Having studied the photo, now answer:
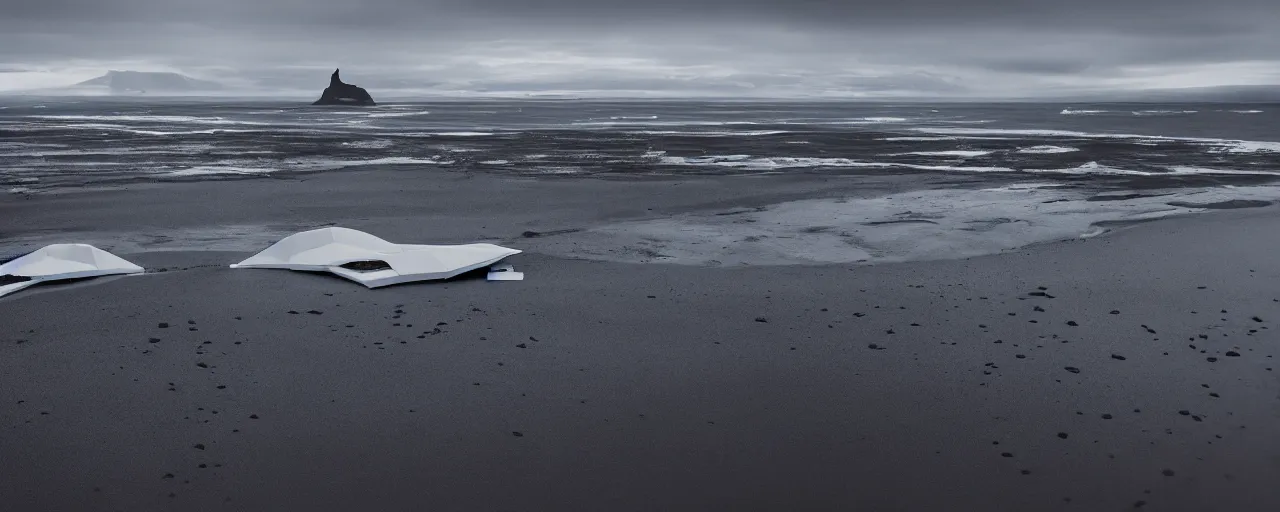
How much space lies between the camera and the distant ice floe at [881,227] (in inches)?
457

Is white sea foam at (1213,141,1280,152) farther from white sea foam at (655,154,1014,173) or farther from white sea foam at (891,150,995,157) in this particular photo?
white sea foam at (655,154,1014,173)

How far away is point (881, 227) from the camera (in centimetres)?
1373

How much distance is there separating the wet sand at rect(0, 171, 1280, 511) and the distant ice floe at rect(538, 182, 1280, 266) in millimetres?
802

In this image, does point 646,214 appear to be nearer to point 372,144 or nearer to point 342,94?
point 372,144

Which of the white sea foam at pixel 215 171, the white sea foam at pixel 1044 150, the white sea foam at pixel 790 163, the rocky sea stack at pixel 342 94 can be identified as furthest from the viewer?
the rocky sea stack at pixel 342 94

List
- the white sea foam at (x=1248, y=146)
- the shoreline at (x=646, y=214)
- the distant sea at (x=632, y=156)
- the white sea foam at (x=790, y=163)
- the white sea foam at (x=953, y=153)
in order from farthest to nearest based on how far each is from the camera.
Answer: the white sea foam at (x=1248, y=146) → the white sea foam at (x=953, y=153) → the white sea foam at (x=790, y=163) → the distant sea at (x=632, y=156) → the shoreline at (x=646, y=214)

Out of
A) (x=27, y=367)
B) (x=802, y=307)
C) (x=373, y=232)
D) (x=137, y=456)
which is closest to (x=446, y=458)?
(x=137, y=456)

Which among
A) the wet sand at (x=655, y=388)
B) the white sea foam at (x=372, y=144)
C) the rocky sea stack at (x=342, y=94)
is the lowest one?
the wet sand at (x=655, y=388)

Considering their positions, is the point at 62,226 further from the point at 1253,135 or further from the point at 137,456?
the point at 1253,135

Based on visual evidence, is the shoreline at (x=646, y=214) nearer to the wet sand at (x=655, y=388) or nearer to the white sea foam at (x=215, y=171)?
the wet sand at (x=655, y=388)

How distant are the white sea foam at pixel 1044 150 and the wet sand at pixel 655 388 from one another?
21.3m

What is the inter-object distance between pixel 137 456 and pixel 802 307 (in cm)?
549

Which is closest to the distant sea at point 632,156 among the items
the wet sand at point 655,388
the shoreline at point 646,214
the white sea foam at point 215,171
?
the white sea foam at point 215,171

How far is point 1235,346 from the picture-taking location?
750 cm
